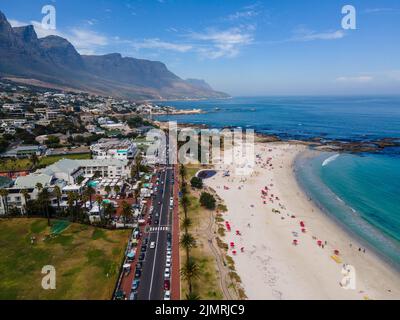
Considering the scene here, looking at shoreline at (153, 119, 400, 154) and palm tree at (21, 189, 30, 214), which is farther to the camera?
shoreline at (153, 119, 400, 154)

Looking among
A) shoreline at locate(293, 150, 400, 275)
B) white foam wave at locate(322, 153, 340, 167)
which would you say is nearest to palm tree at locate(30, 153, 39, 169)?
shoreline at locate(293, 150, 400, 275)

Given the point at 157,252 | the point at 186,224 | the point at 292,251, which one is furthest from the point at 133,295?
the point at 292,251

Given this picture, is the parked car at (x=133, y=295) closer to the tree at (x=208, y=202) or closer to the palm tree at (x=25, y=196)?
the tree at (x=208, y=202)

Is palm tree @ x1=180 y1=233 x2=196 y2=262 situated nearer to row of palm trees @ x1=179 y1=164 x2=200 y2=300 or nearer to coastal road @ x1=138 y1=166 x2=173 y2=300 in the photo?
row of palm trees @ x1=179 y1=164 x2=200 y2=300

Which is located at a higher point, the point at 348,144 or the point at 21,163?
the point at 348,144

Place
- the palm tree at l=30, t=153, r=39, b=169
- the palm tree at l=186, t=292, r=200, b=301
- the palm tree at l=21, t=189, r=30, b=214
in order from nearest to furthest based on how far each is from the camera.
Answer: the palm tree at l=186, t=292, r=200, b=301
the palm tree at l=21, t=189, r=30, b=214
the palm tree at l=30, t=153, r=39, b=169

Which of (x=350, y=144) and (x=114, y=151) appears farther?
(x=350, y=144)

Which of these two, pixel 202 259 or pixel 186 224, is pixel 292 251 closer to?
pixel 202 259
